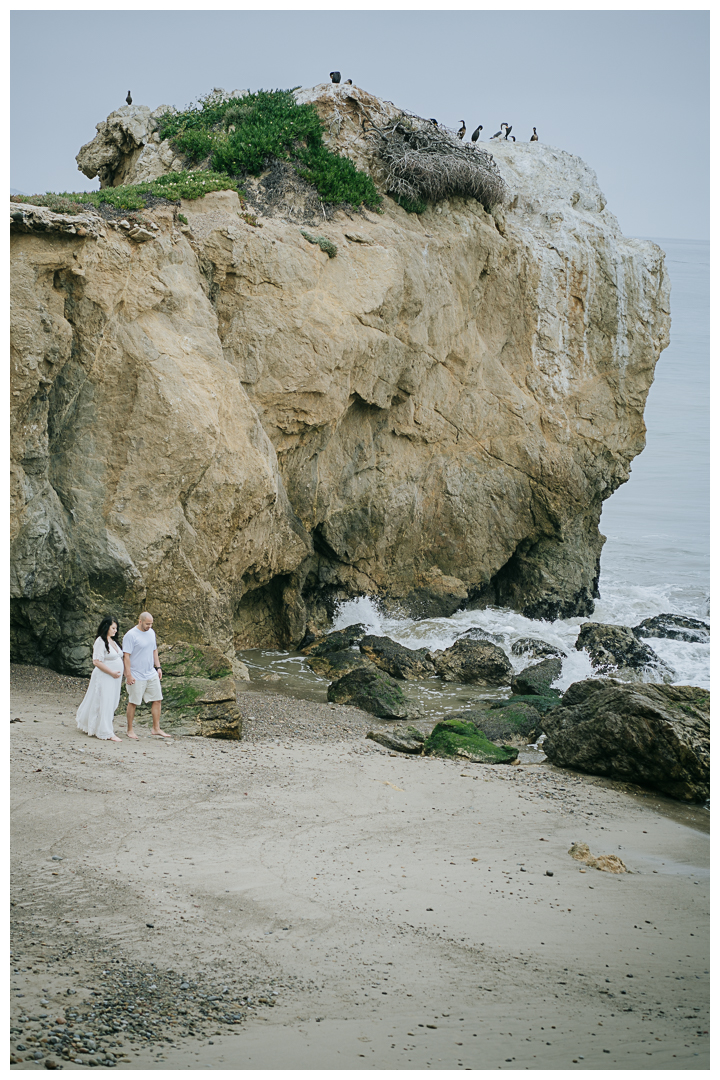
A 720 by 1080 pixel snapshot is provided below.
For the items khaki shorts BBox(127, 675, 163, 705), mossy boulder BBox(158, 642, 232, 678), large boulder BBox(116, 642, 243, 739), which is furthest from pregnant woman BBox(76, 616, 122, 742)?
mossy boulder BBox(158, 642, 232, 678)

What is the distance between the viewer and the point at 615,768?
31.6ft

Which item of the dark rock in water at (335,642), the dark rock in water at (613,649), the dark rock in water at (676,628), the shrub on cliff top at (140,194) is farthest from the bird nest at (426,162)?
the dark rock in water at (676,628)

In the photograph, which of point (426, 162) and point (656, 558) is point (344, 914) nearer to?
point (426, 162)

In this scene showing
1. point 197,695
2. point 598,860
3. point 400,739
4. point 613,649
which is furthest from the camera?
point 613,649

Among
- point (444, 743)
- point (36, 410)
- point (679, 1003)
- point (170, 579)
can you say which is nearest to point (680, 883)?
point (679, 1003)

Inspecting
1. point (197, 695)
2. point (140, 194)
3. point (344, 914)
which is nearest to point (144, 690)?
point (197, 695)

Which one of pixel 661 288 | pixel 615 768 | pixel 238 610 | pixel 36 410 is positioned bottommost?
pixel 615 768

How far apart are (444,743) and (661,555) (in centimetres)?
2341

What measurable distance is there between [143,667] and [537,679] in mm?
8103

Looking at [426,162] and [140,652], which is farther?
[426,162]

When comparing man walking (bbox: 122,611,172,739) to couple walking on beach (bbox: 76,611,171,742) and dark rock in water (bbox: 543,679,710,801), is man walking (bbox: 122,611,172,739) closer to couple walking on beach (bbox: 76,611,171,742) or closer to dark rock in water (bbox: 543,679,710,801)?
couple walking on beach (bbox: 76,611,171,742)

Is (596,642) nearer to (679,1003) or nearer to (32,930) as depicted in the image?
(679,1003)

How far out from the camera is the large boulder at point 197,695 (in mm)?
9656

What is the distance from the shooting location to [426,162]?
17.5 m
